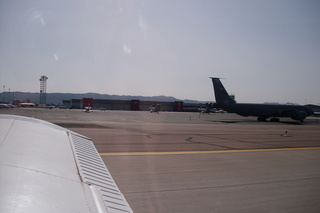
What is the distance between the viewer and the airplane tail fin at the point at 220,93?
46.8 metres

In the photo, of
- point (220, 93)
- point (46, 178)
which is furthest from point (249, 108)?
point (46, 178)

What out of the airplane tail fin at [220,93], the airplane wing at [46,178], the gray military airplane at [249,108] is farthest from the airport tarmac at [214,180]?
the airplane tail fin at [220,93]

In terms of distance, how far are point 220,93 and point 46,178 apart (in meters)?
45.9

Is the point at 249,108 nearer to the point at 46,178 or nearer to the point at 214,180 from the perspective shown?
the point at 214,180

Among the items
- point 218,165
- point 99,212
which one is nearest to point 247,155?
point 218,165

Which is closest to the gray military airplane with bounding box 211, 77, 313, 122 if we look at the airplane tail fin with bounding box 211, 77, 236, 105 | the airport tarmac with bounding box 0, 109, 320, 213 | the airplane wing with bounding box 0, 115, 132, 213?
the airplane tail fin with bounding box 211, 77, 236, 105

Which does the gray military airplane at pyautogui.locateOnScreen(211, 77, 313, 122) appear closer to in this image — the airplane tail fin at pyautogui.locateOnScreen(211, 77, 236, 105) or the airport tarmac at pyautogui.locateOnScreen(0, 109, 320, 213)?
the airplane tail fin at pyautogui.locateOnScreen(211, 77, 236, 105)

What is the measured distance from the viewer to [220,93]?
154ft

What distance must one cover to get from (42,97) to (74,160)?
163306 mm

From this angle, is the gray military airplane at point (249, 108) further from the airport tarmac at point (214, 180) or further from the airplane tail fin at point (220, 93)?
the airport tarmac at point (214, 180)

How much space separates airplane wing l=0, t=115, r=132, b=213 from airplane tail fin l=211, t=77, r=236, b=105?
4427 centimetres

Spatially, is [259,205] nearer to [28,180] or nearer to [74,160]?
[74,160]

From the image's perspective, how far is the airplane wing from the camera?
2080 millimetres

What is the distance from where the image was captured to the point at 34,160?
290 centimetres
